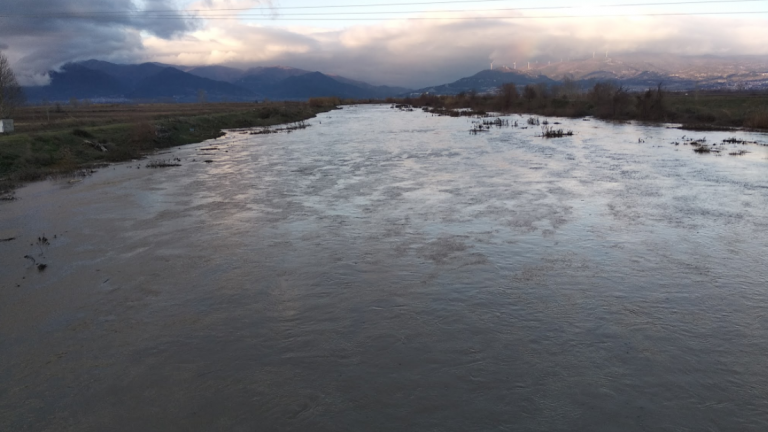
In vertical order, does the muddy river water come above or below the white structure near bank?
below

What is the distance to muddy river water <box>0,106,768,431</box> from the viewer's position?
5.45 m

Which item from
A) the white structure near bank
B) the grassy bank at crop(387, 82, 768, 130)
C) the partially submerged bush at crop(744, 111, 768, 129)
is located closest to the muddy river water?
the white structure near bank

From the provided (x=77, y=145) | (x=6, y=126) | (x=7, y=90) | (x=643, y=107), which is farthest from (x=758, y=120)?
(x=7, y=90)

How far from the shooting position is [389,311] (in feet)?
25.5

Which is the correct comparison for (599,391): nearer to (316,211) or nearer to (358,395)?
(358,395)

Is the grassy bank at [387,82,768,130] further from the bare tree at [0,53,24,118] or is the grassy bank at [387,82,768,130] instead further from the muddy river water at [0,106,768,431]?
the bare tree at [0,53,24,118]

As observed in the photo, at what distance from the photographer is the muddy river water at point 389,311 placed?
545 cm

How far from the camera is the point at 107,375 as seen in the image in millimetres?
6160

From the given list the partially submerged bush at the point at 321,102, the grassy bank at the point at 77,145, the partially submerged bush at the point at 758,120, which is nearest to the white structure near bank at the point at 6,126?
the grassy bank at the point at 77,145

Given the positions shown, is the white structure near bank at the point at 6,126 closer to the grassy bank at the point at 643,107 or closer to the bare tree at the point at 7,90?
the bare tree at the point at 7,90

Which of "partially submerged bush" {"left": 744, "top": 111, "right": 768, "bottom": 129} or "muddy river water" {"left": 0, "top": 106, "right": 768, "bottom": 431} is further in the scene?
"partially submerged bush" {"left": 744, "top": 111, "right": 768, "bottom": 129}

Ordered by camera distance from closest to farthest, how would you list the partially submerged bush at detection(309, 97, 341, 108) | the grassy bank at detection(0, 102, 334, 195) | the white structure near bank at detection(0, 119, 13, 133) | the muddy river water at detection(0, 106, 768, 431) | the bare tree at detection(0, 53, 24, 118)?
the muddy river water at detection(0, 106, 768, 431), the grassy bank at detection(0, 102, 334, 195), the white structure near bank at detection(0, 119, 13, 133), the bare tree at detection(0, 53, 24, 118), the partially submerged bush at detection(309, 97, 341, 108)

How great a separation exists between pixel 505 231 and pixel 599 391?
669cm

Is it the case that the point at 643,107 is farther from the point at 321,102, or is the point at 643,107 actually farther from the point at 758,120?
the point at 321,102
